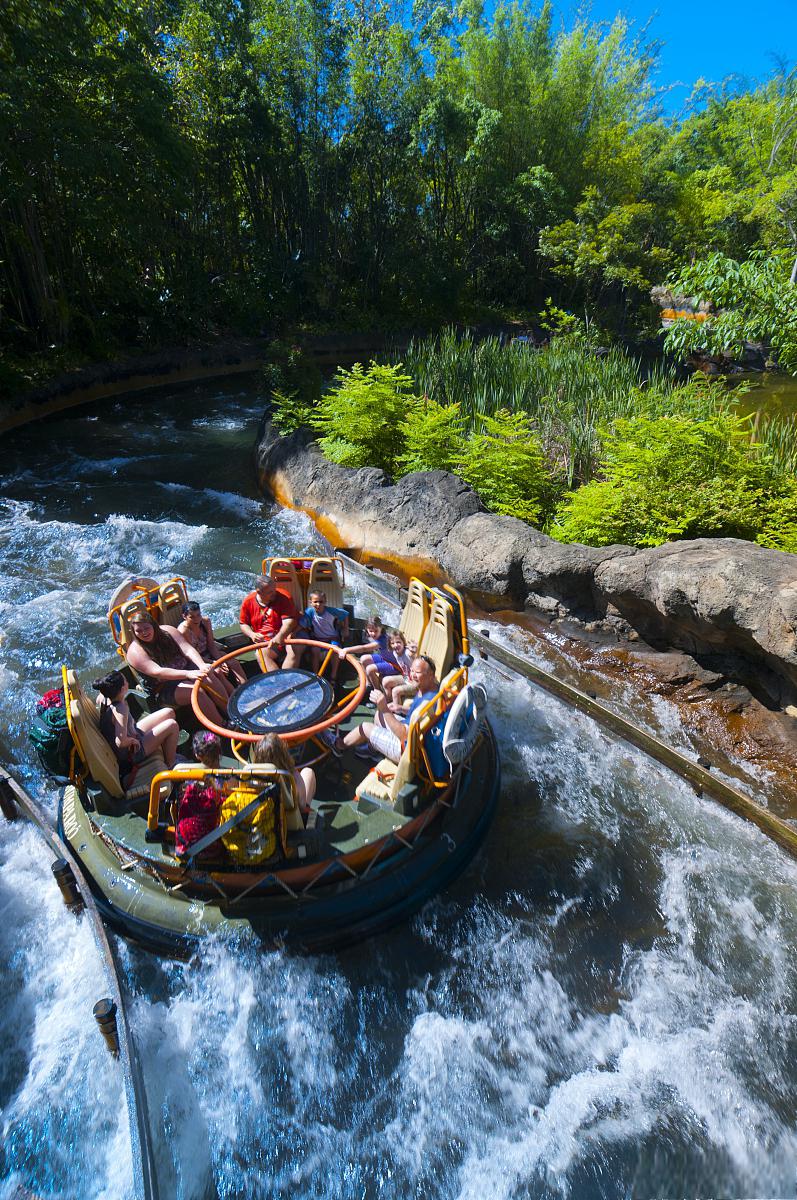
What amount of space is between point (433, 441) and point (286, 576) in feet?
13.7

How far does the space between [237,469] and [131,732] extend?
883 centimetres

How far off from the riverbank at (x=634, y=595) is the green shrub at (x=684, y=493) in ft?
1.63

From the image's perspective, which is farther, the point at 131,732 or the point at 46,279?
the point at 46,279

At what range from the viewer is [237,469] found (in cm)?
1218

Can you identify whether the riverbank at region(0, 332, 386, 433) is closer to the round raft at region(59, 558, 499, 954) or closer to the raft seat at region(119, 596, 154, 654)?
the raft seat at region(119, 596, 154, 654)

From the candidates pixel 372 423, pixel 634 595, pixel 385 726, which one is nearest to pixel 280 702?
pixel 385 726

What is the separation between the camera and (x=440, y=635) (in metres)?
4.89

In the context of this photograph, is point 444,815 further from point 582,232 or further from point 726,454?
point 582,232

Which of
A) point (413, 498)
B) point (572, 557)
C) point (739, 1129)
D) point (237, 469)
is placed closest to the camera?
point (739, 1129)

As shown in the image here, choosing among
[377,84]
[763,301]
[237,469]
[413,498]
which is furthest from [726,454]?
[377,84]

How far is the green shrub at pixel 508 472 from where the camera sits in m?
8.19

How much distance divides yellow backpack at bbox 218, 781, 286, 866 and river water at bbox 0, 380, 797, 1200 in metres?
0.58

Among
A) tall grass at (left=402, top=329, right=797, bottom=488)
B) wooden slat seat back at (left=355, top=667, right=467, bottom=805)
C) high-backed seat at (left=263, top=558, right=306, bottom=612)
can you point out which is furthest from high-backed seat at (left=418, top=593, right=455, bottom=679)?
tall grass at (left=402, top=329, right=797, bottom=488)

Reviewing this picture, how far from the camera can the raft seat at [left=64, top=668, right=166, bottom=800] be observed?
3.62 meters
